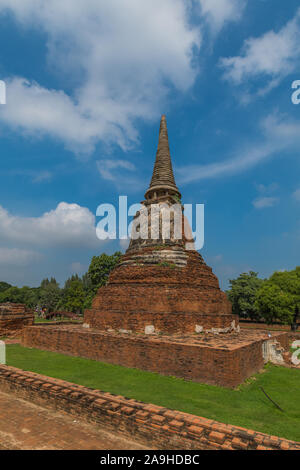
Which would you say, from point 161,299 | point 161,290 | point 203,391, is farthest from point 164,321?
point 203,391

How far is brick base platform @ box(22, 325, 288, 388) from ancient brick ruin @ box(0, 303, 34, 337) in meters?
5.24

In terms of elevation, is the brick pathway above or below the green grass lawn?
above

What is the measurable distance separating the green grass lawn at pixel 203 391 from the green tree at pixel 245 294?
23.0 meters

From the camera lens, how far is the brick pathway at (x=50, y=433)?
4441mm

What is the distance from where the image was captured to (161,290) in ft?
39.2

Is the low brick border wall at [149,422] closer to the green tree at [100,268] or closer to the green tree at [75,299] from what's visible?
the green tree at [100,268]

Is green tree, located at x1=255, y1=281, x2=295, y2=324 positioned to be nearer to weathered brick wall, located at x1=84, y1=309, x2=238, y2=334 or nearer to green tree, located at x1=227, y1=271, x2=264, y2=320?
green tree, located at x1=227, y1=271, x2=264, y2=320

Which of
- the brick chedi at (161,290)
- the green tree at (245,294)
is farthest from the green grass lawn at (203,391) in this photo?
the green tree at (245,294)

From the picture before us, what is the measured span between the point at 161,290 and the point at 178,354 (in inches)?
157

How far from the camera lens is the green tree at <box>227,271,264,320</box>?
32.2 meters

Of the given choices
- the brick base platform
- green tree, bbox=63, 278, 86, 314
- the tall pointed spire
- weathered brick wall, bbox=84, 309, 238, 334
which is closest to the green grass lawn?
the brick base platform

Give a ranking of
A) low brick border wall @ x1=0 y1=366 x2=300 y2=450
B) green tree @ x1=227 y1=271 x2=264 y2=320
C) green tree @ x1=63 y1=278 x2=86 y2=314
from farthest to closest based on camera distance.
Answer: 1. green tree @ x1=63 y1=278 x2=86 y2=314
2. green tree @ x1=227 y1=271 x2=264 y2=320
3. low brick border wall @ x1=0 y1=366 x2=300 y2=450

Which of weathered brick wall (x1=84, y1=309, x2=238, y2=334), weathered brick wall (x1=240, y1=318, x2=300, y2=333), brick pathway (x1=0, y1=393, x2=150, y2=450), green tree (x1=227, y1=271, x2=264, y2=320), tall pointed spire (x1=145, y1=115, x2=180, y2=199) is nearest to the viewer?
brick pathway (x1=0, y1=393, x2=150, y2=450)

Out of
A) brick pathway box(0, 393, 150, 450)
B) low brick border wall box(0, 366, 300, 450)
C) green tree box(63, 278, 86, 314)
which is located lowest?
green tree box(63, 278, 86, 314)
